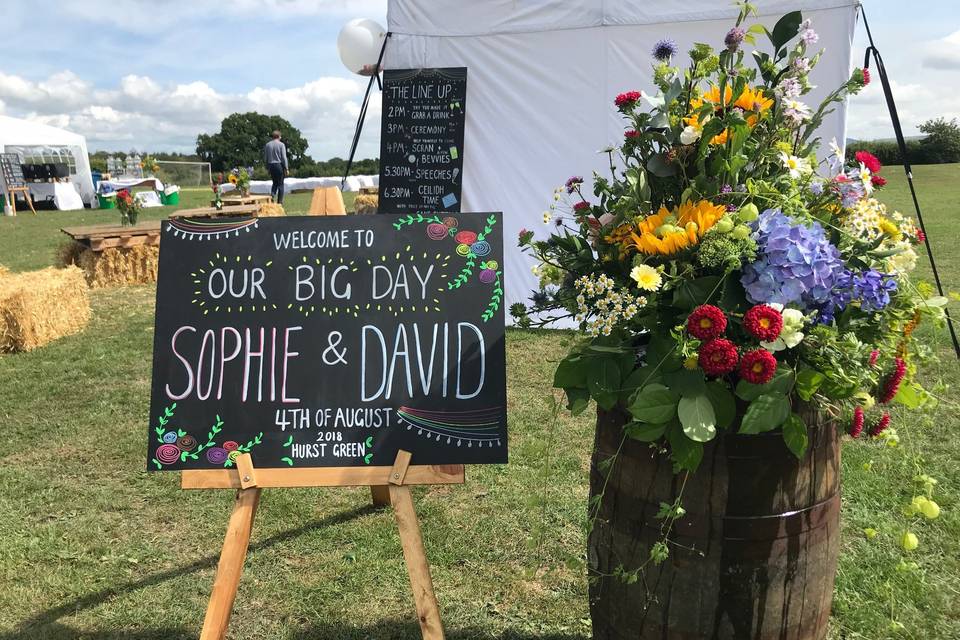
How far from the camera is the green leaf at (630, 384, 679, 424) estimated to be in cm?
141

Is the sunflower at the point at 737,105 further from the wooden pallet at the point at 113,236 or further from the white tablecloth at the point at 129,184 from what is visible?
the white tablecloth at the point at 129,184

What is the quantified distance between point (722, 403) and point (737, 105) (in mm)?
714

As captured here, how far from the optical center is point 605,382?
1.55 metres

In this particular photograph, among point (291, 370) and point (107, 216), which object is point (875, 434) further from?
point (107, 216)

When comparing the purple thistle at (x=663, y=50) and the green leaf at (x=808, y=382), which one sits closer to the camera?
the green leaf at (x=808, y=382)

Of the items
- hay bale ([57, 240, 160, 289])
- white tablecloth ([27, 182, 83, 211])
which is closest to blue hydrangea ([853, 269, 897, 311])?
hay bale ([57, 240, 160, 289])

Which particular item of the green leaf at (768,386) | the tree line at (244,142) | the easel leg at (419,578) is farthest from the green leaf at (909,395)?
the tree line at (244,142)

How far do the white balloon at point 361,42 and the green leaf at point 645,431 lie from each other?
198 inches

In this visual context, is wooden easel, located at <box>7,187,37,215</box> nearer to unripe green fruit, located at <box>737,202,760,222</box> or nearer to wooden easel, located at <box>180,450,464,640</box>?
wooden easel, located at <box>180,450,464,640</box>

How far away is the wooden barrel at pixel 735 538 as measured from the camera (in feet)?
4.77

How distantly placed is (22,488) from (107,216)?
51.5 feet

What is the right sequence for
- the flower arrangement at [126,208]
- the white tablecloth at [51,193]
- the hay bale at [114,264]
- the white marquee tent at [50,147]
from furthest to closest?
the white marquee tent at [50,147] → the white tablecloth at [51,193] → the flower arrangement at [126,208] → the hay bale at [114,264]

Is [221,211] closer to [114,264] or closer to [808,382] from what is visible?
[114,264]

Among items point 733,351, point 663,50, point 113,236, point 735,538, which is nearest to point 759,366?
point 733,351
